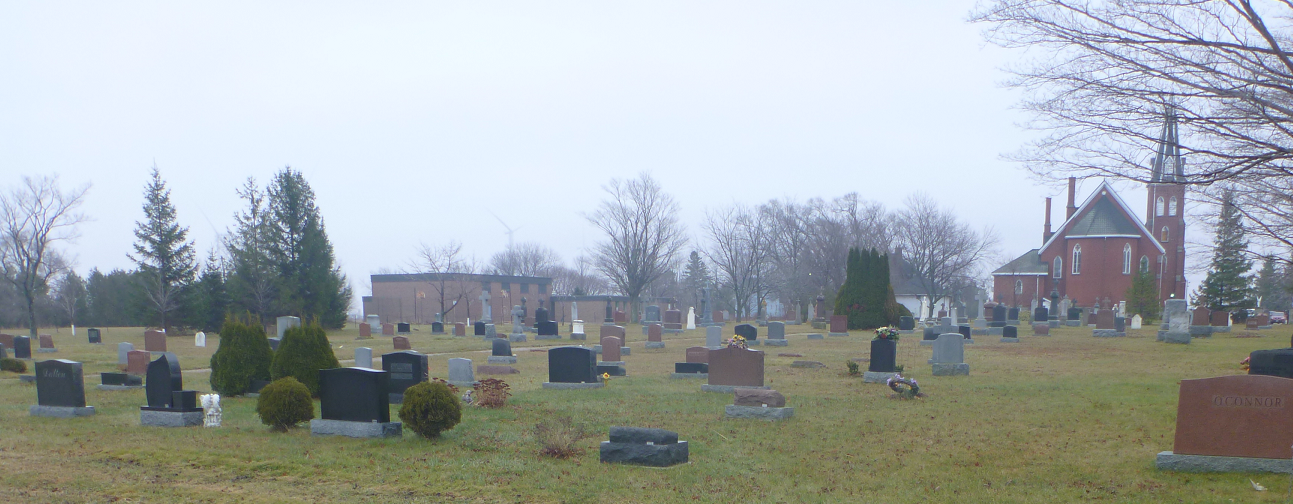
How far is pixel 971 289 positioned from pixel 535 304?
136ft

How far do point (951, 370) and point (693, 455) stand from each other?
395 inches

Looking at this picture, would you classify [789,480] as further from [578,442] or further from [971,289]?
[971,289]

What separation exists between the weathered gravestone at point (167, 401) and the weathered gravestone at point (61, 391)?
1184 mm

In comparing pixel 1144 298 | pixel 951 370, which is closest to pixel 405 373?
pixel 951 370

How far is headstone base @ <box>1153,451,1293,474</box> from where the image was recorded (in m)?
7.23

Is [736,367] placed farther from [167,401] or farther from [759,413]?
[167,401]

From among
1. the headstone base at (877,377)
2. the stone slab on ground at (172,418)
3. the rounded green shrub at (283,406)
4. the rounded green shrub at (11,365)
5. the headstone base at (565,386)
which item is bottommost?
the rounded green shrub at (11,365)

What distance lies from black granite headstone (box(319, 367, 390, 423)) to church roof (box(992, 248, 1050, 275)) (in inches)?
2617

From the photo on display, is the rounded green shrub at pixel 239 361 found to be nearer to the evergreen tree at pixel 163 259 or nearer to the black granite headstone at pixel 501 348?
the black granite headstone at pixel 501 348

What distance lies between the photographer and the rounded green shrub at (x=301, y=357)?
44.3 feet

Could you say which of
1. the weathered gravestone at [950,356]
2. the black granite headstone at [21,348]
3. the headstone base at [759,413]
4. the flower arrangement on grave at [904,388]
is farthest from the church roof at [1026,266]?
the black granite headstone at [21,348]

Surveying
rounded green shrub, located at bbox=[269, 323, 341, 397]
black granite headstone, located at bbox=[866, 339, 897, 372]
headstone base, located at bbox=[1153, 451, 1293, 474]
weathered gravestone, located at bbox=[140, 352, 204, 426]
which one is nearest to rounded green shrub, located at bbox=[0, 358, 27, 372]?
rounded green shrub, located at bbox=[269, 323, 341, 397]

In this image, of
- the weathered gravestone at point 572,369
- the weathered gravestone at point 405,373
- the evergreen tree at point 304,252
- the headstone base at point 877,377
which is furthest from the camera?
the evergreen tree at point 304,252

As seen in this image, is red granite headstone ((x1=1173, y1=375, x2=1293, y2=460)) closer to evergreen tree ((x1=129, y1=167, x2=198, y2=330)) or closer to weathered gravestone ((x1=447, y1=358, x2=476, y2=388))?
weathered gravestone ((x1=447, y1=358, x2=476, y2=388))
